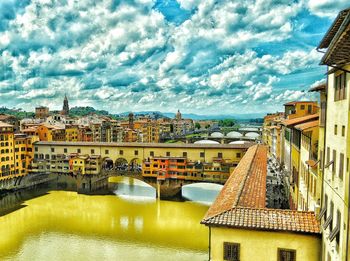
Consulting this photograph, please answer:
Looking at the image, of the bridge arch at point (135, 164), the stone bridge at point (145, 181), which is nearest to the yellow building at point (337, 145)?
the stone bridge at point (145, 181)

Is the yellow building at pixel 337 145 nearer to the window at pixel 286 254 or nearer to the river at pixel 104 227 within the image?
the window at pixel 286 254

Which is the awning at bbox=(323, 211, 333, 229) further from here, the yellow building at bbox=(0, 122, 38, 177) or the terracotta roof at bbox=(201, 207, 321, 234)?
the yellow building at bbox=(0, 122, 38, 177)

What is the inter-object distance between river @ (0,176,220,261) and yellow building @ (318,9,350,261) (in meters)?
14.7

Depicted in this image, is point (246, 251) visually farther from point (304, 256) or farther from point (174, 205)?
point (174, 205)

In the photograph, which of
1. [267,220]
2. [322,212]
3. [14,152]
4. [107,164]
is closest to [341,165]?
[322,212]

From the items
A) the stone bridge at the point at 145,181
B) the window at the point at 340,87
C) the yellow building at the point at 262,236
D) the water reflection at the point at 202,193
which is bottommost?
the water reflection at the point at 202,193

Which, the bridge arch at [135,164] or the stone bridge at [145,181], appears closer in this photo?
the stone bridge at [145,181]

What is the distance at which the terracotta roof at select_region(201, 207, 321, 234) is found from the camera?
1037 centimetres

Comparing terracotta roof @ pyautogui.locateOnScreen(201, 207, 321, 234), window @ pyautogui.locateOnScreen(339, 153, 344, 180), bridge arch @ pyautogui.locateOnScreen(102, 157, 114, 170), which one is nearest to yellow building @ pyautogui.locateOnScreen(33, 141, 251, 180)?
bridge arch @ pyautogui.locateOnScreen(102, 157, 114, 170)

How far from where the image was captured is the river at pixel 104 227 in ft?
76.0

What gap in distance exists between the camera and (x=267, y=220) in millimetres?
10727

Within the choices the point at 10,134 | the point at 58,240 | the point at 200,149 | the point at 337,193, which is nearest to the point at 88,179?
the point at 10,134

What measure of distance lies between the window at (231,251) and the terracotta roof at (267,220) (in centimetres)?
69

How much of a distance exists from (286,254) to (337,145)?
4.16m
